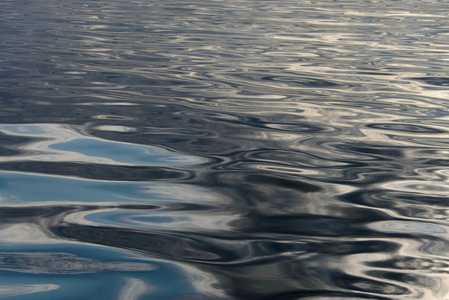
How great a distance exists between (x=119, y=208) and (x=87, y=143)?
0.64 metres

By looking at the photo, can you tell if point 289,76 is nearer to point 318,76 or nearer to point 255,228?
point 318,76

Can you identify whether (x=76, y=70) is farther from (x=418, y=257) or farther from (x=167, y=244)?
(x=418, y=257)

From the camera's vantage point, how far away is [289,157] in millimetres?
1888

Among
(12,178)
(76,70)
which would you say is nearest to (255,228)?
(12,178)

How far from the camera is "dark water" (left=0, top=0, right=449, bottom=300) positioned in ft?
3.64

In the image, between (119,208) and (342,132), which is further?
(342,132)

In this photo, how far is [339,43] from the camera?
463 centimetres

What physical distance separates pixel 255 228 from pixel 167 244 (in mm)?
203

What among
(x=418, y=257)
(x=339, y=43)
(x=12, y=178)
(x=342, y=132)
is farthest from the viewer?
(x=339, y=43)

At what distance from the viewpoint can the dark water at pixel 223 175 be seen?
1109 mm

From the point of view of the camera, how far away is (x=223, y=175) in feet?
5.63

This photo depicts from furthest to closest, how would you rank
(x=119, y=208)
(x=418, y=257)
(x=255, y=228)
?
(x=119, y=208)
(x=255, y=228)
(x=418, y=257)

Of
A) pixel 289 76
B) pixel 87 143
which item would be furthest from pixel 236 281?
pixel 289 76

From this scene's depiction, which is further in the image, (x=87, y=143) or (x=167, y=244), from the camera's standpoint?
(x=87, y=143)
